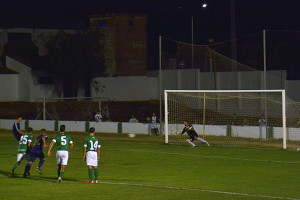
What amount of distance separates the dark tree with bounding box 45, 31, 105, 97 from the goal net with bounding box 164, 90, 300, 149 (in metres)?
18.8

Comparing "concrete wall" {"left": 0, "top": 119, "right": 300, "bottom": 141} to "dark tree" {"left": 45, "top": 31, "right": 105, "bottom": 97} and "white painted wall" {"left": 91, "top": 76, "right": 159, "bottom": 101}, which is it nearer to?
"dark tree" {"left": 45, "top": 31, "right": 105, "bottom": 97}

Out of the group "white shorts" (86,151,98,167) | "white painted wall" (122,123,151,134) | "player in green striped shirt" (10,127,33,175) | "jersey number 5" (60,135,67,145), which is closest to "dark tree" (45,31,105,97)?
"white painted wall" (122,123,151,134)

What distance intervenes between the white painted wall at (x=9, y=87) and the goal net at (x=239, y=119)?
62.2ft

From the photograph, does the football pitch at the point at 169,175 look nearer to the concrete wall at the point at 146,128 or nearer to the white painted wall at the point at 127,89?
the concrete wall at the point at 146,128

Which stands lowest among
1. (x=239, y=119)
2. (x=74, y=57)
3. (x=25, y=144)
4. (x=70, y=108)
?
(x=25, y=144)

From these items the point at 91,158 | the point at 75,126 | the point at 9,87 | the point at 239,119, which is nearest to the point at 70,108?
the point at 9,87

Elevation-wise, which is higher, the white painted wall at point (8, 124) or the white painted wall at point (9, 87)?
the white painted wall at point (9, 87)

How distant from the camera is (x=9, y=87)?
63.1 meters

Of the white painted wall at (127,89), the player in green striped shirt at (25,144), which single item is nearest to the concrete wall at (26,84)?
the white painted wall at (127,89)

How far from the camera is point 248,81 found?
52312 mm

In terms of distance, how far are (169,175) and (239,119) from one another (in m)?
20.9

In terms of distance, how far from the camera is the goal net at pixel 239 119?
36469 millimetres

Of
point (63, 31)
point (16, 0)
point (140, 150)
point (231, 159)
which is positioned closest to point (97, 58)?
point (63, 31)

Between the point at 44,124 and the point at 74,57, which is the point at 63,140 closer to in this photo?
the point at 44,124
